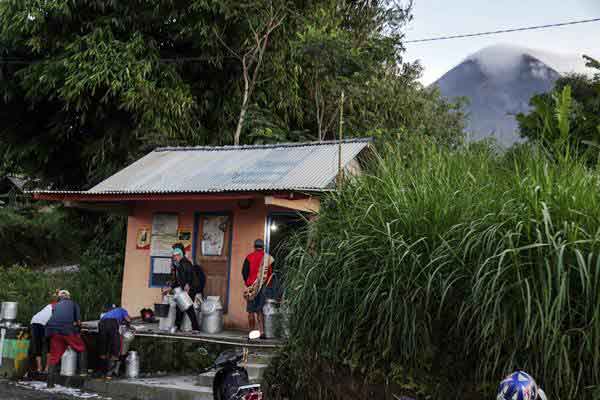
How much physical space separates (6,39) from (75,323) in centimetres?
1366

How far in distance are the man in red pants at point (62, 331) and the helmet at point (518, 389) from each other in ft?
31.4

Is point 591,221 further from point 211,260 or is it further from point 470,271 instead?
point 211,260

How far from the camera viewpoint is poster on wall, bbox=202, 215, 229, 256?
1471cm

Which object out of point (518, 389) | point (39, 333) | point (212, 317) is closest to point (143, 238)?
point (39, 333)

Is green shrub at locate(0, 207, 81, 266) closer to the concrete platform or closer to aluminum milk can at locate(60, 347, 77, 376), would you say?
the concrete platform

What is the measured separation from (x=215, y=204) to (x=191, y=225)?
73 centimetres

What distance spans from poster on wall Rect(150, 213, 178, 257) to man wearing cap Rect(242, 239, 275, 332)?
3.00 m

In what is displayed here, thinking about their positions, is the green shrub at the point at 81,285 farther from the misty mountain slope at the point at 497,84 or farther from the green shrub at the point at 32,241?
the misty mountain slope at the point at 497,84

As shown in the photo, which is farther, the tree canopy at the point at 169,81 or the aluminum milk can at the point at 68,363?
the tree canopy at the point at 169,81

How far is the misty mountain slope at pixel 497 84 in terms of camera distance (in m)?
9.18

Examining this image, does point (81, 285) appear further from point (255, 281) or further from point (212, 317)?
point (255, 281)

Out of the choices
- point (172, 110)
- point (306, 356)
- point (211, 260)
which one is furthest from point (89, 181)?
point (306, 356)

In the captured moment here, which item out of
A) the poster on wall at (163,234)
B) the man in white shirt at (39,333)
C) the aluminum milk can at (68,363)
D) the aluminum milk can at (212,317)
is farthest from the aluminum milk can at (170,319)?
the man in white shirt at (39,333)

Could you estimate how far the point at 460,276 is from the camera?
20.2 feet
